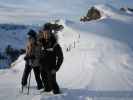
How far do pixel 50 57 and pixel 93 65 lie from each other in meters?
8.01

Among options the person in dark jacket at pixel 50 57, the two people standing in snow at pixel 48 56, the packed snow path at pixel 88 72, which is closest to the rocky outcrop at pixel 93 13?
the packed snow path at pixel 88 72

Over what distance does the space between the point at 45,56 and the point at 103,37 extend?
12.3 metres

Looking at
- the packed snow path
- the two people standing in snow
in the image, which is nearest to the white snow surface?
the packed snow path

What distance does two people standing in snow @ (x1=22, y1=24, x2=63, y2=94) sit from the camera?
1100cm

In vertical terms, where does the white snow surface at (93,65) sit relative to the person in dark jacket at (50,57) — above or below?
below

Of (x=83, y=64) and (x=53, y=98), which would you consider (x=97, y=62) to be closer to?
(x=83, y=64)

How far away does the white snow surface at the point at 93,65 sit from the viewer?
1230 cm

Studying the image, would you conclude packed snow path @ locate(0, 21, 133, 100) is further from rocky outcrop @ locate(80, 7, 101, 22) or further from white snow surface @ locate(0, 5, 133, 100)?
rocky outcrop @ locate(80, 7, 101, 22)

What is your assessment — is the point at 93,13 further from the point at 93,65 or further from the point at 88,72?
the point at 88,72

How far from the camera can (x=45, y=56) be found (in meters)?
11.2

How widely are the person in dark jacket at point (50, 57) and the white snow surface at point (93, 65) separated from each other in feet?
1.39

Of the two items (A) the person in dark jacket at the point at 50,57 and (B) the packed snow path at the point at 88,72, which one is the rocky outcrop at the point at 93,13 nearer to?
(B) the packed snow path at the point at 88,72

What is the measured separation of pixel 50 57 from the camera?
11.2m

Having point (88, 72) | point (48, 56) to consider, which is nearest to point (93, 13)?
point (88, 72)
